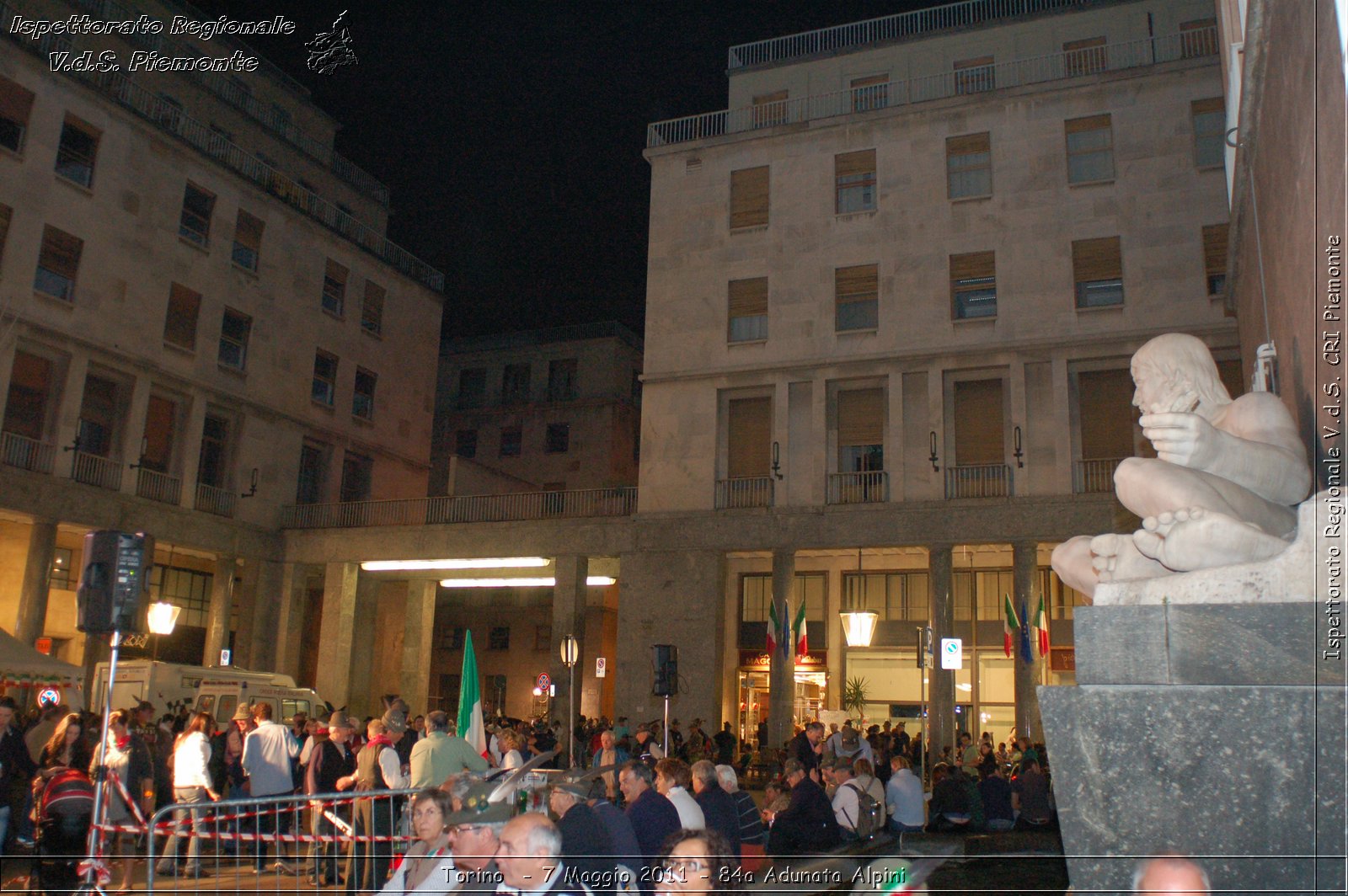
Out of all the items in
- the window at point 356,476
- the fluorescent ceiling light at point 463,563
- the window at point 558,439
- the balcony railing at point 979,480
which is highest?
the window at point 558,439

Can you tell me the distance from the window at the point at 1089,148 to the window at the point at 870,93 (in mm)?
5166

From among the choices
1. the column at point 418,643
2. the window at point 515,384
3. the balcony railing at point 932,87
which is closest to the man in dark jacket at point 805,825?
the balcony railing at point 932,87

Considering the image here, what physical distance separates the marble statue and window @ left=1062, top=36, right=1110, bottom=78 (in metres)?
24.4

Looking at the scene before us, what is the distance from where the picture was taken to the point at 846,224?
1077 inches

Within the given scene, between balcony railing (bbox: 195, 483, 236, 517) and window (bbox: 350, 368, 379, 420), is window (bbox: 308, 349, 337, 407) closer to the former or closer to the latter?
window (bbox: 350, 368, 379, 420)

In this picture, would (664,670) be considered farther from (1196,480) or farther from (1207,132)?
(1207,132)

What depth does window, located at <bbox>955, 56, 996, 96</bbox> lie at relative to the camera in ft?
92.3

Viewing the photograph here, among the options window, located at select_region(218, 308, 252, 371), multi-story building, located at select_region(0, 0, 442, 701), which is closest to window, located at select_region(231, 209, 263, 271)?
multi-story building, located at select_region(0, 0, 442, 701)

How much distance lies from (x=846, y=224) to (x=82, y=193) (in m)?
19.3

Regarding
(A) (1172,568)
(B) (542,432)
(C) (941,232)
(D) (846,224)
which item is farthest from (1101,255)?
(B) (542,432)

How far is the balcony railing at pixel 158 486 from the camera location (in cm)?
2793

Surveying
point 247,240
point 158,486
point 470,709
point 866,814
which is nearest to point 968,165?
point 470,709

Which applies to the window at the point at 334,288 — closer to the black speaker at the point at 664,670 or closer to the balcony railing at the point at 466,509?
the balcony railing at the point at 466,509

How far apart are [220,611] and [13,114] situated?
13.8 metres
